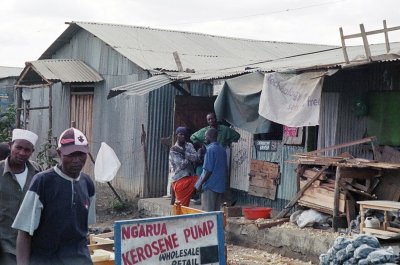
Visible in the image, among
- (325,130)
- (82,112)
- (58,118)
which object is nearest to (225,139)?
(325,130)

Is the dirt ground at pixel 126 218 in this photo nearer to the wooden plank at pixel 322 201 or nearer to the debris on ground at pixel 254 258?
the debris on ground at pixel 254 258

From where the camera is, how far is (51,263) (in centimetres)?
404

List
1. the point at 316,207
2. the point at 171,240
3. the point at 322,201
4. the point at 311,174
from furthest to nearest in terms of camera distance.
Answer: the point at 311,174 < the point at 316,207 < the point at 322,201 < the point at 171,240

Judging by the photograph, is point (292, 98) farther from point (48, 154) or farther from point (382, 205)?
point (48, 154)

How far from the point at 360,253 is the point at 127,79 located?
874 cm

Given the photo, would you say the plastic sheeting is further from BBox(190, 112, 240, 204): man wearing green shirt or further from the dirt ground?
the dirt ground

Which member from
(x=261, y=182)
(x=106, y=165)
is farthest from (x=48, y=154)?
(x=261, y=182)

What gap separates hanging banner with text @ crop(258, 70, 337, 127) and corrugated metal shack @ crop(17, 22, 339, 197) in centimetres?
180

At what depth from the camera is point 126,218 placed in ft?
44.6

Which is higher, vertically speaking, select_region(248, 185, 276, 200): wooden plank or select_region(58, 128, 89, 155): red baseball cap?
select_region(58, 128, 89, 155): red baseball cap

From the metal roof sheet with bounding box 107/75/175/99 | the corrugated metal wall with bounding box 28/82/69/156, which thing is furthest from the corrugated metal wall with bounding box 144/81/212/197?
the corrugated metal wall with bounding box 28/82/69/156

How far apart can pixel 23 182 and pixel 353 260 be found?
4.12 meters

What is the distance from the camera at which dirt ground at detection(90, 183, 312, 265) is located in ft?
30.9

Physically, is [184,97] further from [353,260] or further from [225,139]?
[353,260]
